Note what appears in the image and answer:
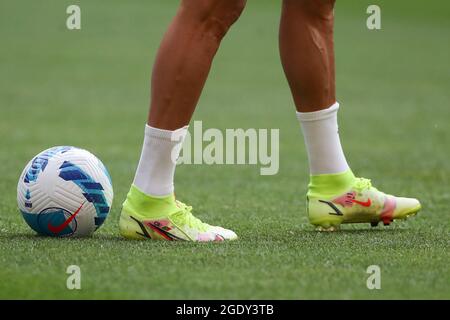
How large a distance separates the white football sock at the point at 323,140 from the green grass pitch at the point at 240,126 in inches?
11.4

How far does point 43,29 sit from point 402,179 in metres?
13.2

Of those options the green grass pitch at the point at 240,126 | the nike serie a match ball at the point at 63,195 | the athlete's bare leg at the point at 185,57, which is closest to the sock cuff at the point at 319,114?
the green grass pitch at the point at 240,126

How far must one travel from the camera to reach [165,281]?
9.96ft

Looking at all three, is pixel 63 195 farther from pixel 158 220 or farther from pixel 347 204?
pixel 347 204

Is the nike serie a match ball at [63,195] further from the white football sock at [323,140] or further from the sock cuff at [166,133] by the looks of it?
the white football sock at [323,140]

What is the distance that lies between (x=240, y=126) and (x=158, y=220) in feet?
19.1

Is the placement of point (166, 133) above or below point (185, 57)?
below

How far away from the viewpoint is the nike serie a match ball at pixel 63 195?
390cm

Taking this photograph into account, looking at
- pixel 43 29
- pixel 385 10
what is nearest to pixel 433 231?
pixel 43 29

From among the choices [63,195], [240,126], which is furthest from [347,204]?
[240,126]

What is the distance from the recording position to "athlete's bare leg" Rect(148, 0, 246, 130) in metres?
3.70

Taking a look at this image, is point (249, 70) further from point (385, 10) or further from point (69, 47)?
point (385, 10)

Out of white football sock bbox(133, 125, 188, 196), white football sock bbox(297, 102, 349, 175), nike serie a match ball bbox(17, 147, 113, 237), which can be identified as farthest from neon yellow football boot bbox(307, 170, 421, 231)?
nike serie a match ball bbox(17, 147, 113, 237)

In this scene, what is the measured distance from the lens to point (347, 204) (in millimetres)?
4281
